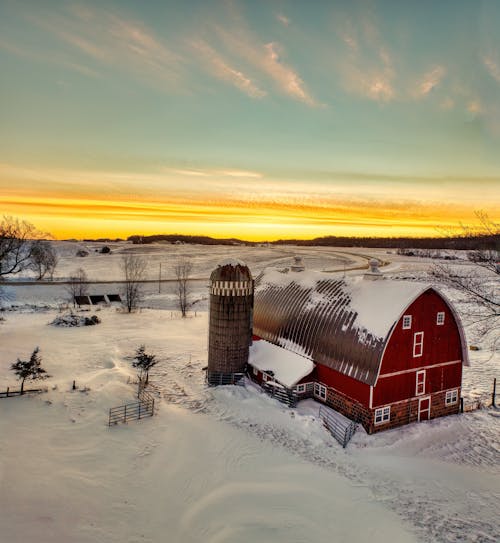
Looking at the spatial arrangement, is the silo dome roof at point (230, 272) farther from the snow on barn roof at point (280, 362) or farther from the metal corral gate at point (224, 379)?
the metal corral gate at point (224, 379)

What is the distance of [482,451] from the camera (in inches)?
682

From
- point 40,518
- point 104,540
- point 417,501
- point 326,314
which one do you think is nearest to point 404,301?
point 326,314

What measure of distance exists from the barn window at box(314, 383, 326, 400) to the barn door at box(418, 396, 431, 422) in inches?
201

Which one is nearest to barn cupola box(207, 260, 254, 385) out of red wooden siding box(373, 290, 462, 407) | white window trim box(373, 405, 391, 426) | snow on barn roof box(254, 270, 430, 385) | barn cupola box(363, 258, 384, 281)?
snow on barn roof box(254, 270, 430, 385)

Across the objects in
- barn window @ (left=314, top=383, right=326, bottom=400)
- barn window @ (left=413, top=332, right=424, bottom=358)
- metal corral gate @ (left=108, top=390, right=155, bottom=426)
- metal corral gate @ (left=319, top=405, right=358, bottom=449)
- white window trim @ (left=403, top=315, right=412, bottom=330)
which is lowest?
metal corral gate @ (left=319, top=405, right=358, bottom=449)

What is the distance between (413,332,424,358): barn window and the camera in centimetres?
1937

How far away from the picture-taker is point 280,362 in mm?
22328

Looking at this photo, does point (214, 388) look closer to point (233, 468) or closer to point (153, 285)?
point (233, 468)

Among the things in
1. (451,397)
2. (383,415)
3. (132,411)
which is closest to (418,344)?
(383,415)

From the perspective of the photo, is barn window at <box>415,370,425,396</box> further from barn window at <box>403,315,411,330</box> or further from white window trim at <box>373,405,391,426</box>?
barn window at <box>403,315,411,330</box>

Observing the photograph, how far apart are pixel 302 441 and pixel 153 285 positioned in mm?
56221

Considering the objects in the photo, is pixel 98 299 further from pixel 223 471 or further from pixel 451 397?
pixel 451 397

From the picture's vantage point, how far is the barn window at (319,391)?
2085 centimetres

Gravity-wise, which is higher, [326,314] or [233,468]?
[326,314]
